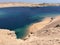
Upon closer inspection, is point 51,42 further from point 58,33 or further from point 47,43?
point 58,33

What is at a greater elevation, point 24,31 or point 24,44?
point 24,44

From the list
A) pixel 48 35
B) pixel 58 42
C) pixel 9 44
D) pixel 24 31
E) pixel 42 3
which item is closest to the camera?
pixel 58 42

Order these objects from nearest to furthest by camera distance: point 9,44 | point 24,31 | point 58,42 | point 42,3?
point 58,42, point 9,44, point 24,31, point 42,3

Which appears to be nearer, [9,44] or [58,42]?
[58,42]

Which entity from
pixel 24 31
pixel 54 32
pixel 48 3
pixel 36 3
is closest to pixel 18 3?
pixel 36 3

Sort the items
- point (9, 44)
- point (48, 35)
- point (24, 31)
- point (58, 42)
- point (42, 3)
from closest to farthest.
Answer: point (58, 42) → point (9, 44) → point (48, 35) → point (24, 31) → point (42, 3)

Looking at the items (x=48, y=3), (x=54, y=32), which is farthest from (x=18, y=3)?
(x=54, y=32)

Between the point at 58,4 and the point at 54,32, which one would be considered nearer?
the point at 54,32

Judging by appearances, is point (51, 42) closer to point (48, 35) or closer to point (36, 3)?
point (48, 35)

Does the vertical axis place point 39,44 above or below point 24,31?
above
